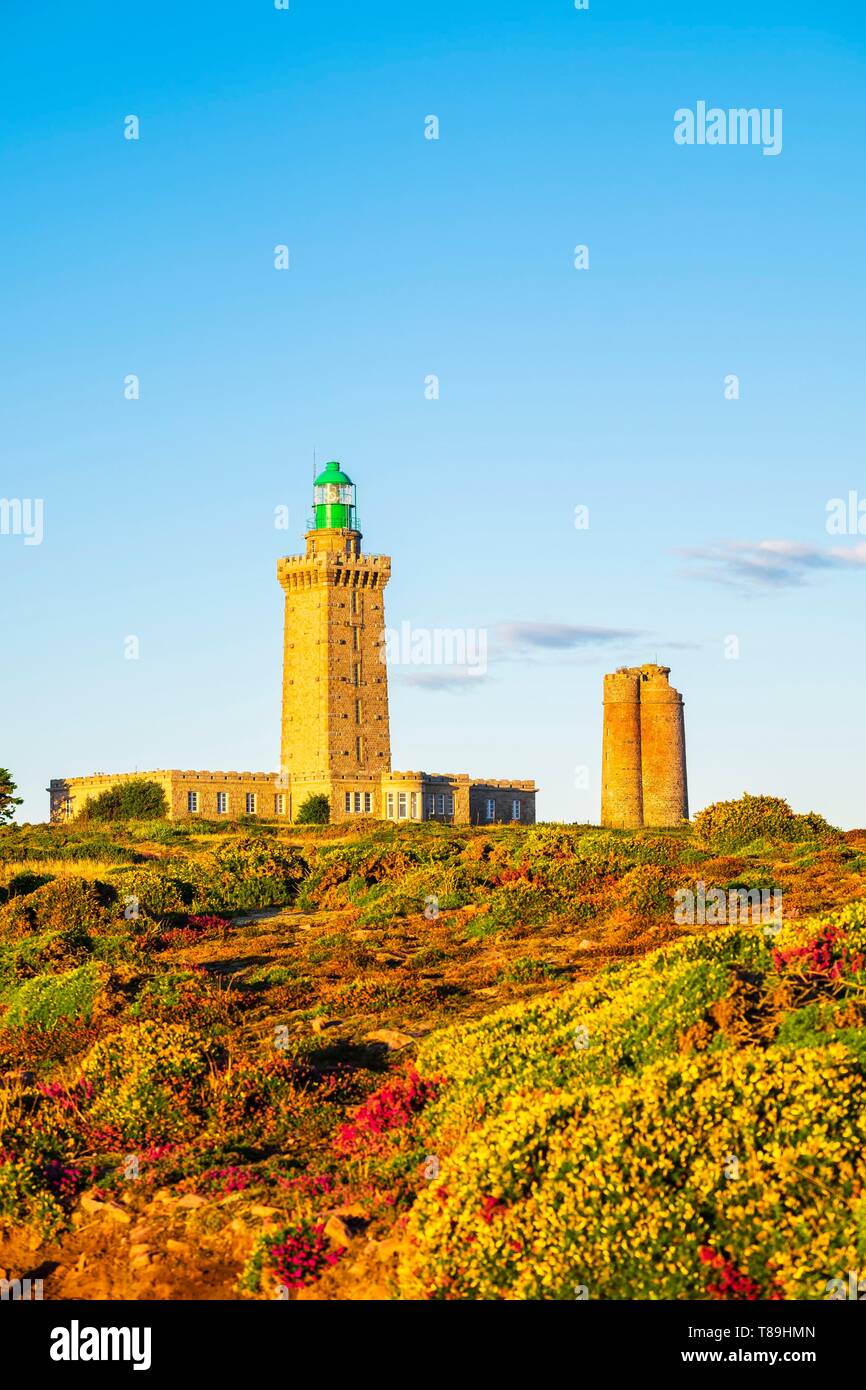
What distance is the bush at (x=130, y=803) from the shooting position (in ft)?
334

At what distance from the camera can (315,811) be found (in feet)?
338

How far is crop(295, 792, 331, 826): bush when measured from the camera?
102 metres

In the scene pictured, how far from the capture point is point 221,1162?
15.0 metres

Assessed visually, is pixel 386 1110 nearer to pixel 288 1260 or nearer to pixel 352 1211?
pixel 352 1211

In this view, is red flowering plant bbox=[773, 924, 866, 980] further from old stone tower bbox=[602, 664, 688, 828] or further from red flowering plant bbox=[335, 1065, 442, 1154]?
old stone tower bbox=[602, 664, 688, 828]

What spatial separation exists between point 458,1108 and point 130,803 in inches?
3543

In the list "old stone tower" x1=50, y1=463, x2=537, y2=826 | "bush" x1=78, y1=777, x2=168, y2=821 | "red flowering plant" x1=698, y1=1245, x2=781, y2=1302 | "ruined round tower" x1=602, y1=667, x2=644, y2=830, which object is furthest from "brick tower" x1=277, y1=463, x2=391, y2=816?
"red flowering plant" x1=698, y1=1245, x2=781, y2=1302

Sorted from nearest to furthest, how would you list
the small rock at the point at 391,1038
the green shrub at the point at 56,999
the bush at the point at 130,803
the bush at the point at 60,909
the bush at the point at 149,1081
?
the bush at the point at 149,1081 → the small rock at the point at 391,1038 → the green shrub at the point at 56,999 → the bush at the point at 60,909 → the bush at the point at 130,803

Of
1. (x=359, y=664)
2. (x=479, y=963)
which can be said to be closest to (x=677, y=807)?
(x=359, y=664)

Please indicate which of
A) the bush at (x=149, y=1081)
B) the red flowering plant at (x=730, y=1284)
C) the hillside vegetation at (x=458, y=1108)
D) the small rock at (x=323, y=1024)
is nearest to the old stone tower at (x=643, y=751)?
the hillside vegetation at (x=458, y=1108)

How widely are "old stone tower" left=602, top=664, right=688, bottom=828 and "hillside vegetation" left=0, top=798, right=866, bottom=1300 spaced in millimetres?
71033

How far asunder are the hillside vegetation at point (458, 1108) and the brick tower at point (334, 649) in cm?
8393

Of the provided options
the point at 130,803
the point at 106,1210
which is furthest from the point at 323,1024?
the point at 130,803

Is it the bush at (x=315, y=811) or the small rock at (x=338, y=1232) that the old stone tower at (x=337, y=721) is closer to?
the bush at (x=315, y=811)
